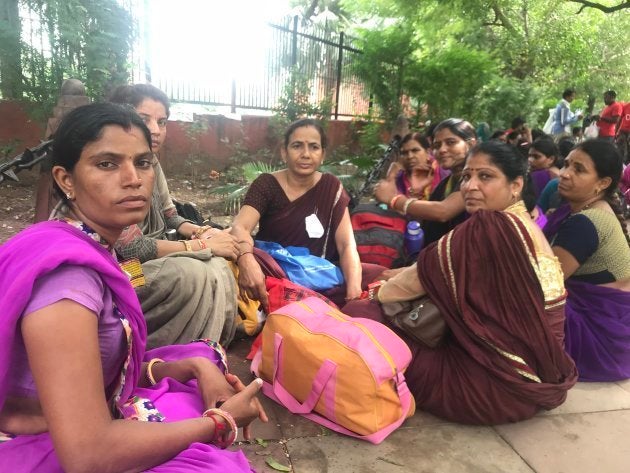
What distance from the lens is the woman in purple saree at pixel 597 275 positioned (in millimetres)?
2637

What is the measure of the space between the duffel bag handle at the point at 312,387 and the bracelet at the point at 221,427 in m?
0.79

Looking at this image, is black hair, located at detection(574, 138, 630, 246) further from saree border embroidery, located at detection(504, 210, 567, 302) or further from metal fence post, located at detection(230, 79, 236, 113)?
metal fence post, located at detection(230, 79, 236, 113)

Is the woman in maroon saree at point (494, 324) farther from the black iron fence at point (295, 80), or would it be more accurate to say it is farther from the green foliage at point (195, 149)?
the black iron fence at point (295, 80)

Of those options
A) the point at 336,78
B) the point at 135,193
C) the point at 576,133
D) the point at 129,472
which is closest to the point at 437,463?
the point at 129,472

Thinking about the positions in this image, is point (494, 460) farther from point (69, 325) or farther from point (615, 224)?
point (69, 325)

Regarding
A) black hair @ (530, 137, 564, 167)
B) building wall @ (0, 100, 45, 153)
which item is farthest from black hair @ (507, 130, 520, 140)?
building wall @ (0, 100, 45, 153)

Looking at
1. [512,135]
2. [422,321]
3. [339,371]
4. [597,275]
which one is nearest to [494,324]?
[422,321]

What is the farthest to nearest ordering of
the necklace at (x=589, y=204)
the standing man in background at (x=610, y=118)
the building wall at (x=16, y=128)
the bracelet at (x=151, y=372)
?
the standing man in background at (x=610, y=118) < the building wall at (x=16, y=128) < the necklace at (x=589, y=204) < the bracelet at (x=151, y=372)

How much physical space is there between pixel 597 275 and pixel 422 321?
47.2 inches

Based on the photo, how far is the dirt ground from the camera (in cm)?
479

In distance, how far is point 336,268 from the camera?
10.2ft

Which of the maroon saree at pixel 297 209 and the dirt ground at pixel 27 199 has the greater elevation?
the maroon saree at pixel 297 209

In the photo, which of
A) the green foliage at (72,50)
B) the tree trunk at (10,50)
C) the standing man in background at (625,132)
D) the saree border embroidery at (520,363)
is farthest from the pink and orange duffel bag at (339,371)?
the standing man in background at (625,132)

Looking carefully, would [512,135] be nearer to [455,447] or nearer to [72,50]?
[72,50]
